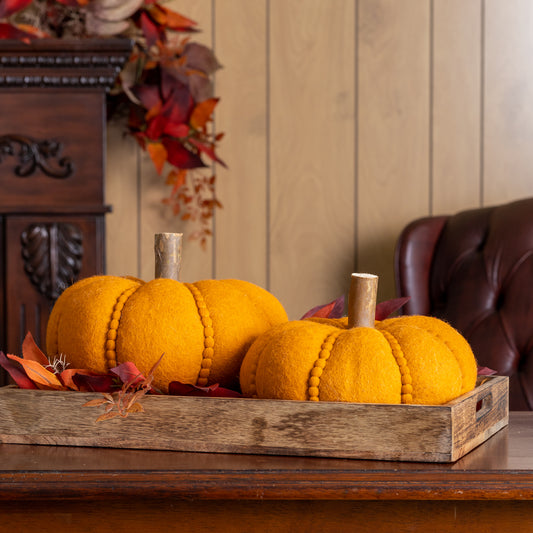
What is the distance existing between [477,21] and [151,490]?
63.2 inches

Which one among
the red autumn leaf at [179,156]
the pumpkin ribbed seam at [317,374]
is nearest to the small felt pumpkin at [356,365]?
the pumpkin ribbed seam at [317,374]

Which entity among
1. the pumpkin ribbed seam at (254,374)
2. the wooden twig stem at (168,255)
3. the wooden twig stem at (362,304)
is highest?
the wooden twig stem at (168,255)

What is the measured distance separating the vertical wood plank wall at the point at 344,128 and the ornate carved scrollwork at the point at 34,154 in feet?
1.01

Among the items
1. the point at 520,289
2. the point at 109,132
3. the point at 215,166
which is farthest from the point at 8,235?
the point at 520,289

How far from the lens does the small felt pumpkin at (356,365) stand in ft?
1.83

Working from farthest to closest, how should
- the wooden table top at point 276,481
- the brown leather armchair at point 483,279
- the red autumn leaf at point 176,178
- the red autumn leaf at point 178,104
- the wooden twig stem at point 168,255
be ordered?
the red autumn leaf at point 176,178
the red autumn leaf at point 178,104
the brown leather armchair at point 483,279
the wooden twig stem at point 168,255
the wooden table top at point 276,481

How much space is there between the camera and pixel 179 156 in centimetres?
166

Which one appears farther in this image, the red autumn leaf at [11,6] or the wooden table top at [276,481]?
the red autumn leaf at [11,6]

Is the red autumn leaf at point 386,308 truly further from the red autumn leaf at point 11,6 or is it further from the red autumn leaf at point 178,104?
the red autumn leaf at point 11,6

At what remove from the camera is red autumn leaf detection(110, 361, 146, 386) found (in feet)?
1.93

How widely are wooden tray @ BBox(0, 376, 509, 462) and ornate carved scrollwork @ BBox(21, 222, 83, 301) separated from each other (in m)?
0.84

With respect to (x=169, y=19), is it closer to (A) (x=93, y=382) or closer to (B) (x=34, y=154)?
(B) (x=34, y=154)

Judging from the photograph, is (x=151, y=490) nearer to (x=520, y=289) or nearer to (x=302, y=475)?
(x=302, y=475)

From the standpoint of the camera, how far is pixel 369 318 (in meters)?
0.62
